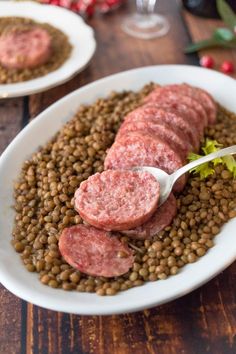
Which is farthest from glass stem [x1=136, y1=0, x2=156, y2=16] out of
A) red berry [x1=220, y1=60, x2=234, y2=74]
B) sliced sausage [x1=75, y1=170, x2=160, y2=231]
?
sliced sausage [x1=75, y1=170, x2=160, y2=231]

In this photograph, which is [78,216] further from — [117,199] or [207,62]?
[207,62]

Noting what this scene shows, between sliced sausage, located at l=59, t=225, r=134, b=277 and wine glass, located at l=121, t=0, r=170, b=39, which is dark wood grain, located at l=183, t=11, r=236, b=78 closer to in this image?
wine glass, located at l=121, t=0, r=170, b=39

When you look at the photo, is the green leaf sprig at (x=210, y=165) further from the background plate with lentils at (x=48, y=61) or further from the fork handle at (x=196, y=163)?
the background plate with lentils at (x=48, y=61)

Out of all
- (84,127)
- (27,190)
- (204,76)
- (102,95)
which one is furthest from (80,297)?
(204,76)

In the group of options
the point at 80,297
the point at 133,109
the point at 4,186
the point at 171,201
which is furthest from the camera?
the point at 133,109

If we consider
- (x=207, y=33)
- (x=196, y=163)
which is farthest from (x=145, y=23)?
(x=196, y=163)

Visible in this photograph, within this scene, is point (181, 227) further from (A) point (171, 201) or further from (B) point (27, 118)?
(B) point (27, 118)
